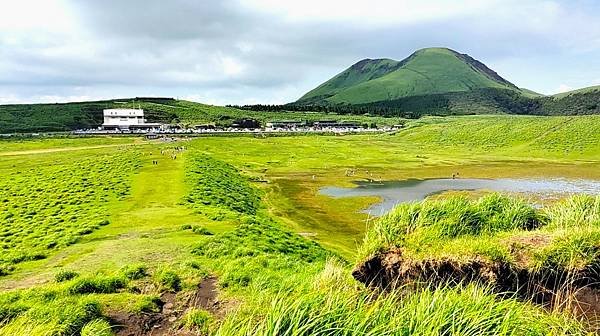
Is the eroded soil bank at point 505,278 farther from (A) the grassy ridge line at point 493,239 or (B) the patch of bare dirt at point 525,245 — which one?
(B) the patch of bare dirt at point 525,245

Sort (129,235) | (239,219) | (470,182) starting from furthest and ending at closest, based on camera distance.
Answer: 1. (470,182)
2. (239,219)
3. (129,235)

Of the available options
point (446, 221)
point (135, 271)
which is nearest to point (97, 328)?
point (135, 271)

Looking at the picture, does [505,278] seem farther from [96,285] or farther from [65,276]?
[65,276]

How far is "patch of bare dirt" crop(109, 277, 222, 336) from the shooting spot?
12.9 metres

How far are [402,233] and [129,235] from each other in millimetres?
19417

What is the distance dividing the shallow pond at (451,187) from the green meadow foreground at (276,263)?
613 cm

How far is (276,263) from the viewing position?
19.7 m

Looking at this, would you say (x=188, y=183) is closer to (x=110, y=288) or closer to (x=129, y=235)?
(x=129, y=235)

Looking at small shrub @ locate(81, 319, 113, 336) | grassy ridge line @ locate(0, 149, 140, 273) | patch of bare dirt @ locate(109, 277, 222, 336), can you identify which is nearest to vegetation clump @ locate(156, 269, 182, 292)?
patch of bare dirt @ locate(109, 277, 222, 336)

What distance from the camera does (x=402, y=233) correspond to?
40.0ft

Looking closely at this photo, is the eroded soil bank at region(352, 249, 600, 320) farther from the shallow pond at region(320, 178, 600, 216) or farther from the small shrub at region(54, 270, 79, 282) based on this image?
the shallow pond at region(320, 178, 600, 216)

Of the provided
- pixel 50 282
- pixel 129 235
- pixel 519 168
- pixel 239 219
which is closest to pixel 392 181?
pixel 519 168

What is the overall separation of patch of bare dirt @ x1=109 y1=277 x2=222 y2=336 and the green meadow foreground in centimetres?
6

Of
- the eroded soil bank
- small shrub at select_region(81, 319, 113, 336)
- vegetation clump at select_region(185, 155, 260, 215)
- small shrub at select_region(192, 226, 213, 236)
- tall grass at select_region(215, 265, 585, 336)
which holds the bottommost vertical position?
vegetation clump at select_region(185, 155, 260, 215)
